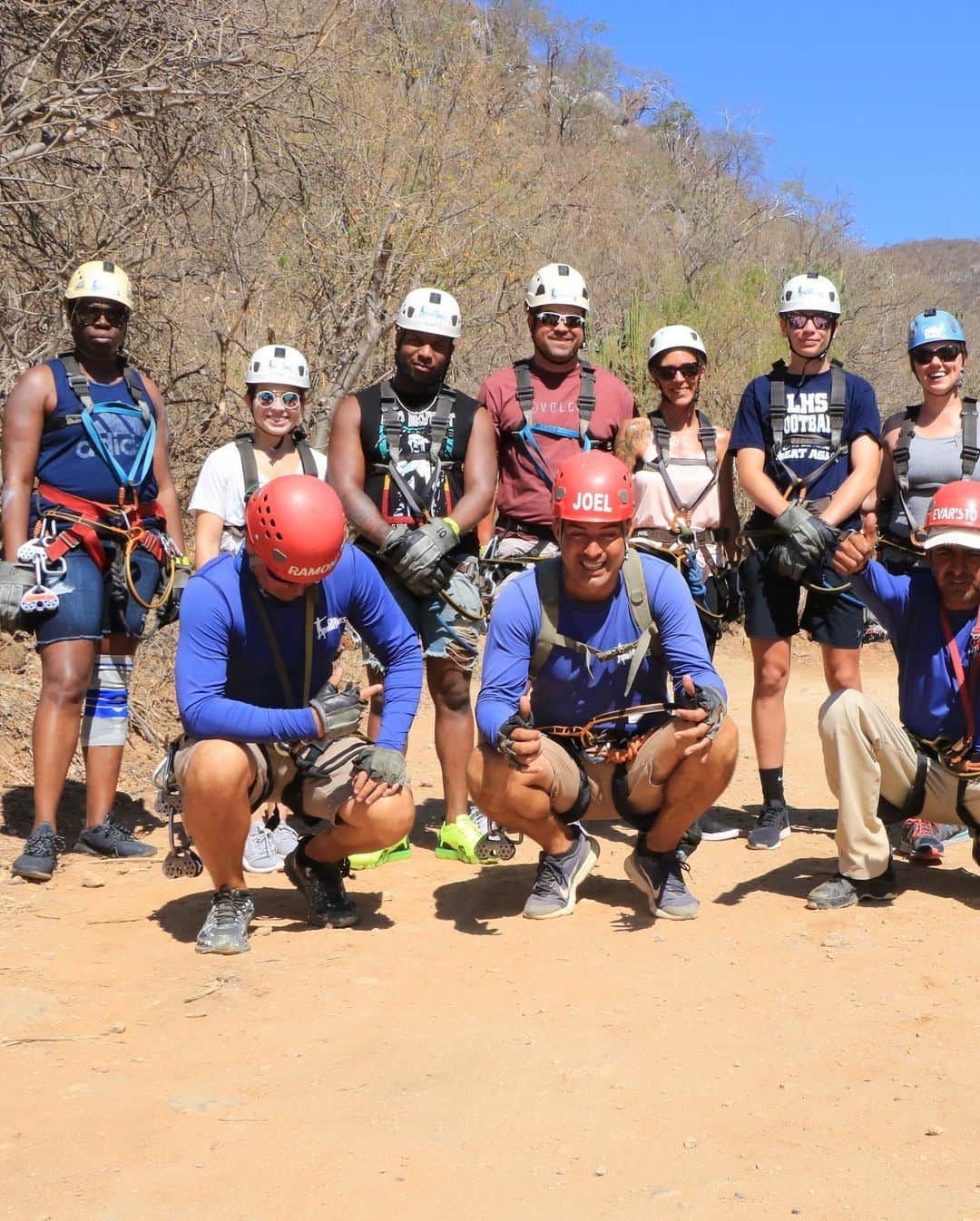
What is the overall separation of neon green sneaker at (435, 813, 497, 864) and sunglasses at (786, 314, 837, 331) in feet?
9.01

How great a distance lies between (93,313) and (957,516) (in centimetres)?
376

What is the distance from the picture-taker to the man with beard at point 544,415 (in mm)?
6250

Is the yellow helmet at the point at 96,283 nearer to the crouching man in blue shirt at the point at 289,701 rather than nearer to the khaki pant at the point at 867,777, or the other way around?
the crouching man in blue shirt at the point at 289,701

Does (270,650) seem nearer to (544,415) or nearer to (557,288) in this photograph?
(544,415)

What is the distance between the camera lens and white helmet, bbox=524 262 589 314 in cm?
627

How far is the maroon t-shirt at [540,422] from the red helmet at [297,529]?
5.73ft

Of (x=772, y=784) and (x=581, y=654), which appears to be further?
(x=772, y=784)

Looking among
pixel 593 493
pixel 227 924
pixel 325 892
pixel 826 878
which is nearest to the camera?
pixel 593 493

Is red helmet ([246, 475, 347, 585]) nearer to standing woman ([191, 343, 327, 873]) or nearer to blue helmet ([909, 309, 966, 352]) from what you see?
standing woman ([191, 343, 327, 873])

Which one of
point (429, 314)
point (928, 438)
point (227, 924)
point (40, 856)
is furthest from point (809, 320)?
point (40, 856)

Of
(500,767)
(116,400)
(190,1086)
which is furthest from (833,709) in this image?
(116,400)

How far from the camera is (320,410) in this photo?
11102 millimetres

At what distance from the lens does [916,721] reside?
5.28 m

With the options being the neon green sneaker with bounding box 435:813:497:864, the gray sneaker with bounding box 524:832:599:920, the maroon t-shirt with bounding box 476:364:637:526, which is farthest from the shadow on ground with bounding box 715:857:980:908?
the maroon t-shirt with bounding box 476:364:637:526
